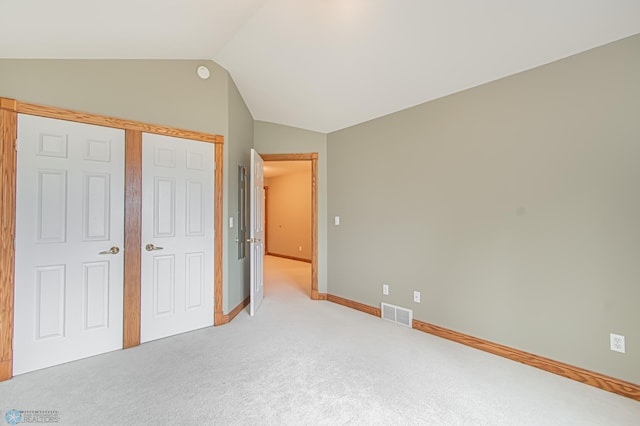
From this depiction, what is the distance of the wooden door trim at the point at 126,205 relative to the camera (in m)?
2.05

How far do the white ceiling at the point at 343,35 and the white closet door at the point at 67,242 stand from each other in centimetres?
70

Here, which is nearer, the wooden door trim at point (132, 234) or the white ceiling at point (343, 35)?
the white ceiling at point (343, 35)

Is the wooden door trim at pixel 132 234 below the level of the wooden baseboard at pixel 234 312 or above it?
above

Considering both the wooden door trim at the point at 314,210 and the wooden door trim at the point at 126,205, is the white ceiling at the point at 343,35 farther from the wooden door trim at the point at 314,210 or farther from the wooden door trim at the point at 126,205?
the wooden door trim at the point at 314,210

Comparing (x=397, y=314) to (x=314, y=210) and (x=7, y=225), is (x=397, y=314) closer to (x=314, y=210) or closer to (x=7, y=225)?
(x=314, y=210)

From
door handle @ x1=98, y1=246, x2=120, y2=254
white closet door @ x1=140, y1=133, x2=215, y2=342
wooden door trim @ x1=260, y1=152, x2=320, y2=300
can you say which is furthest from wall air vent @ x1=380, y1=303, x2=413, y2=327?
door handle @ x1=98, y1=246, x2=120, y2=254

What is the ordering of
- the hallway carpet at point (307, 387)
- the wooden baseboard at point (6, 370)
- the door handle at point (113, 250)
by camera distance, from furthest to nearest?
the door handle at point (113, 250)
the wooden baseboard at point (6, 370)
the hallway carpet at point (307, 387)

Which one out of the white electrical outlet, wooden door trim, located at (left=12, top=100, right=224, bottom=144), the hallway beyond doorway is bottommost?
the hallway beyond doorway

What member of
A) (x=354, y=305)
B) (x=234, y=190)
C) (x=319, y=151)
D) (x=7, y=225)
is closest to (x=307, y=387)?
(x=354, y=305)

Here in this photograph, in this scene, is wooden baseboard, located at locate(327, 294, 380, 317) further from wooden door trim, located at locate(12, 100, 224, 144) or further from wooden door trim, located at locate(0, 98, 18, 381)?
wooden door trim, located at locate(0, 98, 18, 381)

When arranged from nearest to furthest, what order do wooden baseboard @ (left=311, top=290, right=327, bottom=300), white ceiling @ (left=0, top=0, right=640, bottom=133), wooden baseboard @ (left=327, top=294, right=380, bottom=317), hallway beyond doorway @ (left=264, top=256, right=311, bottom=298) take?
white ceiling @ (left=0, top=0, right=640, bottom=133) → wooden baseboard @ (left=327, top=294, right=380, bottom=317) → wooden baseboard @ (left=311, top=290, right=327, bottom=300) → hallway beyond doorway @ (left=264, top=256, right=311, bottom=298)

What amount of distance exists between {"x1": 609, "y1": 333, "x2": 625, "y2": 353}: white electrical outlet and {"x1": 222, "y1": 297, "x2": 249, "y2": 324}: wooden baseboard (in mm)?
3327

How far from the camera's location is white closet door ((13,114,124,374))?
214cm

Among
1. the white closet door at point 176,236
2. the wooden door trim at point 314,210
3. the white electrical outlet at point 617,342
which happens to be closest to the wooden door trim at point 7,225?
the white closet door at point 176,236
